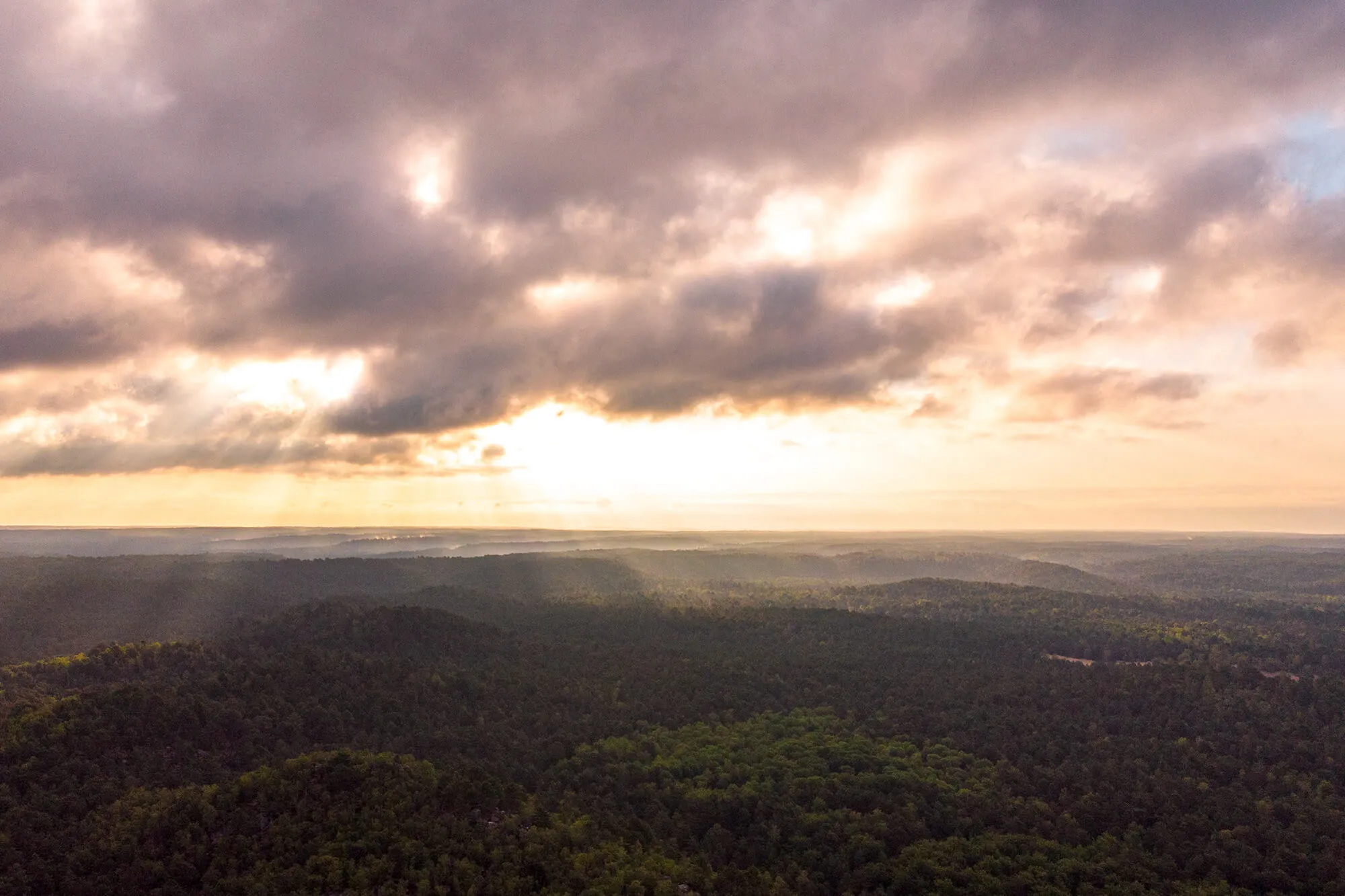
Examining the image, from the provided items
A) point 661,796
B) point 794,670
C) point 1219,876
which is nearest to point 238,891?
point 661,796

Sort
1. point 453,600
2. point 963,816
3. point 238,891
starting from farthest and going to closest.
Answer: point 453,600, point 963,816, point 238,891

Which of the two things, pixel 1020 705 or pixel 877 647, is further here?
pixel 877 647

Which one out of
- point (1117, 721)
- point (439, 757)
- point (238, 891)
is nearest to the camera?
point (238, 891)

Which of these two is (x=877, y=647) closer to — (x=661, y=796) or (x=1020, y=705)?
(x=1020, y=705)

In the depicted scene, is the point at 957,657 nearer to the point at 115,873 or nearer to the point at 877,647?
the point at 877,647

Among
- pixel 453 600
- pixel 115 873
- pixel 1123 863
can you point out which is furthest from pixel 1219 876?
pixel 453 600

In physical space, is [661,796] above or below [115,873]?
below
